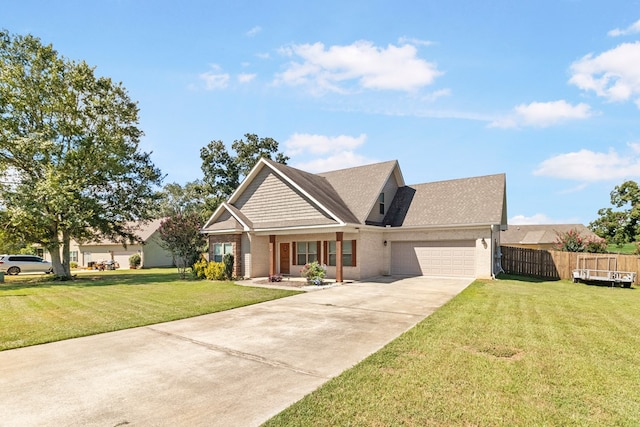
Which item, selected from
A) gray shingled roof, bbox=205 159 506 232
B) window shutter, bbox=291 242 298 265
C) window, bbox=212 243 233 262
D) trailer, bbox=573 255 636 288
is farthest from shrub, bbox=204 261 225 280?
trailer, bbox=573 255 636 288

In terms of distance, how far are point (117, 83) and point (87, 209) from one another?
31.8 feet

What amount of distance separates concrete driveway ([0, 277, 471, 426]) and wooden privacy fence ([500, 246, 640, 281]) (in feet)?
46.3

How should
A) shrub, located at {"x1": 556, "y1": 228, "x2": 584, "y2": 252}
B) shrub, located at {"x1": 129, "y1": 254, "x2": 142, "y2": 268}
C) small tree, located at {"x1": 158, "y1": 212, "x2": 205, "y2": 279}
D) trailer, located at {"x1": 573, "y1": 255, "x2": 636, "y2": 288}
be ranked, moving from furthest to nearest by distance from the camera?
shrub, located at {"x1": 129, "y1": 254, "x2": 142, "y2": 268} → shrub, located at {"x1": 556, "y1": 228, "x2": 584, "y2": 252} → small tree, located at {"x1": 158, "y1": 212, "x2": 205, "y2": 279} → trailer, located at {"x1": 573, "y1": 255, "x2": 636, "y2": 288}

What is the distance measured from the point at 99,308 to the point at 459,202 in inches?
709

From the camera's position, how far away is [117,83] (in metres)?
24.8

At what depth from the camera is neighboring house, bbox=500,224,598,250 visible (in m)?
43.7

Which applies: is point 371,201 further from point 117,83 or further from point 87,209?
point 117,83

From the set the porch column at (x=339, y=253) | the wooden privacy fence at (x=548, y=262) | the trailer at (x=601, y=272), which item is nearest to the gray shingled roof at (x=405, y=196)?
the porch column at (x=339, y=253)

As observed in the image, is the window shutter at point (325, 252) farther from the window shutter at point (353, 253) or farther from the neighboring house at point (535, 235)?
the neighboring house at point (535, 235)

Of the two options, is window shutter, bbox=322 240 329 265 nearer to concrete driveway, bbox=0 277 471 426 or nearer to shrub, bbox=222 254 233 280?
shrub, bbox=222 254 233 280

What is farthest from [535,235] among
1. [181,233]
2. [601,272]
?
[181,233]

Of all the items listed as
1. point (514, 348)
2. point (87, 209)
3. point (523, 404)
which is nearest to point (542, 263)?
point (514, 348)

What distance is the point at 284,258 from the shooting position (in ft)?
68.0

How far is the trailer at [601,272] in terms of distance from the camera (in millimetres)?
16906
